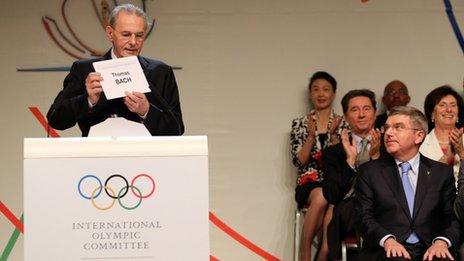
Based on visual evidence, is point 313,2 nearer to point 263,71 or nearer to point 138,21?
point 263,71

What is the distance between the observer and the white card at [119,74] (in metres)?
2.74

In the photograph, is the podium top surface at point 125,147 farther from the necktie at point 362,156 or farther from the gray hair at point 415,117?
the necktie at point 362,156

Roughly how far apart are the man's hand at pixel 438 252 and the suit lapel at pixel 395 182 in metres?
0.21

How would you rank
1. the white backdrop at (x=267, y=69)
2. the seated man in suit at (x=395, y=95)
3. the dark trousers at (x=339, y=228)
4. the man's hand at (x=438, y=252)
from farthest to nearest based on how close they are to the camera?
the white backdrop at (x=267, y=69) < the seated man in suit at (x=395, y=95) < the dark trousers at (x=339, y=228) < the man's hand at (x=438, y=252)

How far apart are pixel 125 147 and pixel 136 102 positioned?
24cm

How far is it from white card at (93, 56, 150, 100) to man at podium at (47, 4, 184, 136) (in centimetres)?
2

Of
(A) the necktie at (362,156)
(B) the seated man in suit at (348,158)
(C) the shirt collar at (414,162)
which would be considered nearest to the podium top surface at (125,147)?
(C) the shirt collar at (414,162)

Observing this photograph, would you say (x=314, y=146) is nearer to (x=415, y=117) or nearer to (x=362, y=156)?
(x=362, y=156)

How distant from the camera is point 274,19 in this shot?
605 cm

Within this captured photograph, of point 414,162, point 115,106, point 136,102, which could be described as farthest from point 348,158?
point 136,102

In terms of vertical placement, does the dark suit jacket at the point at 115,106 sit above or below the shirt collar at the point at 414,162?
above

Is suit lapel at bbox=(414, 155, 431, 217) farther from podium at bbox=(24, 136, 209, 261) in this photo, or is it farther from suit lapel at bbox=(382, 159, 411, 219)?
podium at bbox=(24, 136, 209, 261)

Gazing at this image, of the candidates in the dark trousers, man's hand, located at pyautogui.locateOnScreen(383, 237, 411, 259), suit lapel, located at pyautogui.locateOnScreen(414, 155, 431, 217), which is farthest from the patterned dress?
man's hand, located at pyautogui.locateOnScreen(383, 237, 411, 259)

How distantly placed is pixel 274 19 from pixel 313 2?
1.08 feet
